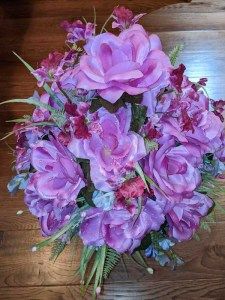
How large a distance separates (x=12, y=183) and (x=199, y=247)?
407 millimetres

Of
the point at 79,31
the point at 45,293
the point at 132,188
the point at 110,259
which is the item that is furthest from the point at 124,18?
the point at 45,293

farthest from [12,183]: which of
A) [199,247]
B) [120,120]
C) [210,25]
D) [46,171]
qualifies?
[210,25]

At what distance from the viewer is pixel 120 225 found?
0.68 m

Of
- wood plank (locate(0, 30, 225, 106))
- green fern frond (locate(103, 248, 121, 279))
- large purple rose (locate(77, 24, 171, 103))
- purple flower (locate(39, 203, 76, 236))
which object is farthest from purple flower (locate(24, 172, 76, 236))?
wood plank (locate(0, 30, 225, 106))

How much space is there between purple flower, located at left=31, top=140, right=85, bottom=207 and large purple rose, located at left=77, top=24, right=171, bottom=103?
0.11 metres

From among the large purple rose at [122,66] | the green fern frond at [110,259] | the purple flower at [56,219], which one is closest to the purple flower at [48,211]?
the purple flower at [56,219]

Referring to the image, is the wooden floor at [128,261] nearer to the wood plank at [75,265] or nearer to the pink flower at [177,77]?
the wood plank at [75,265]

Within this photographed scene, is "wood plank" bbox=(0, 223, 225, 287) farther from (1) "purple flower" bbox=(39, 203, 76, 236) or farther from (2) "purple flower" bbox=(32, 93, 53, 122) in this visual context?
(2) "purple flower" bbox=(32, 93, 53, 122)

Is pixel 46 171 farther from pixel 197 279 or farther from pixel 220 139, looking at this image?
pixel 197 279

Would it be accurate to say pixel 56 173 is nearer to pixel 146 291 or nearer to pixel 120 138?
pixel 120 138

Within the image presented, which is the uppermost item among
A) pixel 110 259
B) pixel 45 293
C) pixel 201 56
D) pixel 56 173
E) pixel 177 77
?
pixel 177 77

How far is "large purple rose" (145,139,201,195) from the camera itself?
63 cm

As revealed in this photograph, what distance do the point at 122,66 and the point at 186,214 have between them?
29 cm

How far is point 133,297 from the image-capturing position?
0.86 meters
